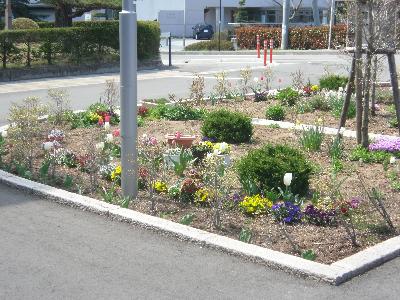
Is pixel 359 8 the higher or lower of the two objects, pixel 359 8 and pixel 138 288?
the higher

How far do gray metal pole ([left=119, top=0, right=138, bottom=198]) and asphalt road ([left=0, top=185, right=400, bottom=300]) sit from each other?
0.86m

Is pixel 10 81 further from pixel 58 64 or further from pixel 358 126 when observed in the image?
pixel 358 126

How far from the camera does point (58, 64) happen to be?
24.7 meters

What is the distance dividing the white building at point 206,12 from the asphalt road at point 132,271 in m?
54.2

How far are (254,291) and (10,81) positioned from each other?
18.9 m

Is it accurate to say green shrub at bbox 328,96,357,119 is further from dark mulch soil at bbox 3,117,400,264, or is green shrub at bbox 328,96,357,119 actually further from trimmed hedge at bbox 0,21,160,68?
trimmed hedge at bbox 0,21,160,68

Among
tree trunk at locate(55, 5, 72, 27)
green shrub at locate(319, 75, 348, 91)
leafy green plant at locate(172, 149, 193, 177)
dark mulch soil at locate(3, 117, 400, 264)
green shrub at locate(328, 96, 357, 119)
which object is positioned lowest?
dark mulch soil at locate(3, 117, 400, 264)

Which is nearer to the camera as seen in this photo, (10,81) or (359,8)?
(359,8)

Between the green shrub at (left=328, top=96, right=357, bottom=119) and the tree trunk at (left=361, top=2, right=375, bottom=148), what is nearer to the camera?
the tree trunk at (left=361, top=2, right=375, bottom=148)

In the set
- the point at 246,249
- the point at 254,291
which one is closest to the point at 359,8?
the point at 246,249

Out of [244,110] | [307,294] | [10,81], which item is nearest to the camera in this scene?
[307,294]

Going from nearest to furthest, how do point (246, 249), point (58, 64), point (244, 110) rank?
point (246, 249) < point (244, 110) < point (58, 64)

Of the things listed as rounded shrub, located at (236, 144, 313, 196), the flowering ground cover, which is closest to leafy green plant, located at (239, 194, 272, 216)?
the flowering ground cover

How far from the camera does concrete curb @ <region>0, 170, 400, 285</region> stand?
5391mm
